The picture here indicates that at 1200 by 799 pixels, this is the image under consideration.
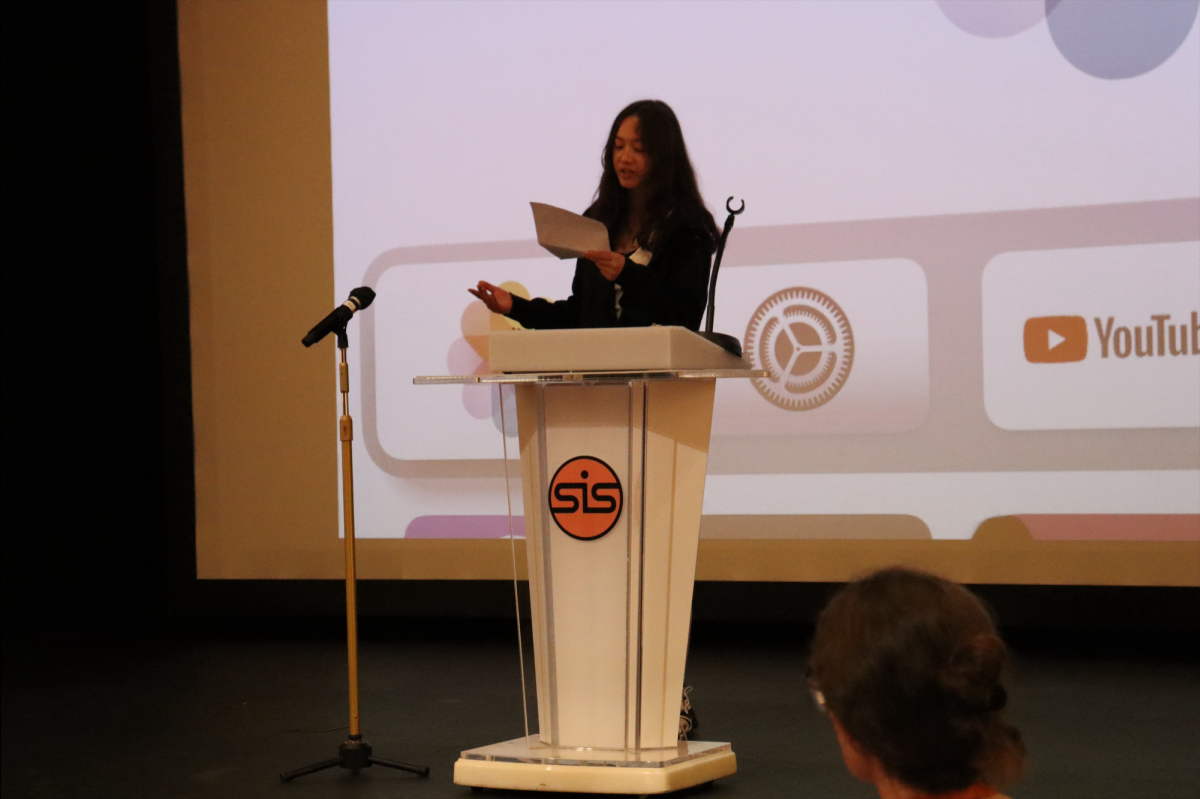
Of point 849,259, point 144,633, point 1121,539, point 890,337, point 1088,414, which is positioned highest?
point 849,259

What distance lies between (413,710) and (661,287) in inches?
58.3

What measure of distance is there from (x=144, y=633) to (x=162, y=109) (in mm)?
1974

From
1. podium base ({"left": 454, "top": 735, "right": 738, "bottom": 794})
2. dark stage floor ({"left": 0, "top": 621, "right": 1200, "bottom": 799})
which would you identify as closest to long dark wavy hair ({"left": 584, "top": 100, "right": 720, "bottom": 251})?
podium base ({"left": 454, "top": 735, "right": 738, "bottom": 794})

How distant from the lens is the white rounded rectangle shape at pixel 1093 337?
11.1ft

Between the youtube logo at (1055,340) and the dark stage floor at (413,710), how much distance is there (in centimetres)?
90

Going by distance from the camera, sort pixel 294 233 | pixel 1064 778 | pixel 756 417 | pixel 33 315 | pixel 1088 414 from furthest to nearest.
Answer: pixel 33 315, pixel 294 233, pixel 756 417, pixel 1088 414, pixel 1064 778

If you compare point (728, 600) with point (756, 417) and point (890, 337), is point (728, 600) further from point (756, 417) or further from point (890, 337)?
point (890, 337)

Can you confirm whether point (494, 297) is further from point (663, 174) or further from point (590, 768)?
point (590, 768)

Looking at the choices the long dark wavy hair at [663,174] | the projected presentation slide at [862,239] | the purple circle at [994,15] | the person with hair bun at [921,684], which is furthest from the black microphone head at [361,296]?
the purple circle at [994,15]

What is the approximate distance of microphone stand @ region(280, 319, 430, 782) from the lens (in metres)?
2.30

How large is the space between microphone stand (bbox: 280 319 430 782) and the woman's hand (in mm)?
347

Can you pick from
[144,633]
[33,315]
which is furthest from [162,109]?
[144,633]

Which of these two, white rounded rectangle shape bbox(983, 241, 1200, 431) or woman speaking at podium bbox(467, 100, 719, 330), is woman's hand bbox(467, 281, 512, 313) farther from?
white rounded rectangle shape bbox(983, 241, 1200, 431)

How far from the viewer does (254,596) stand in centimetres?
439
